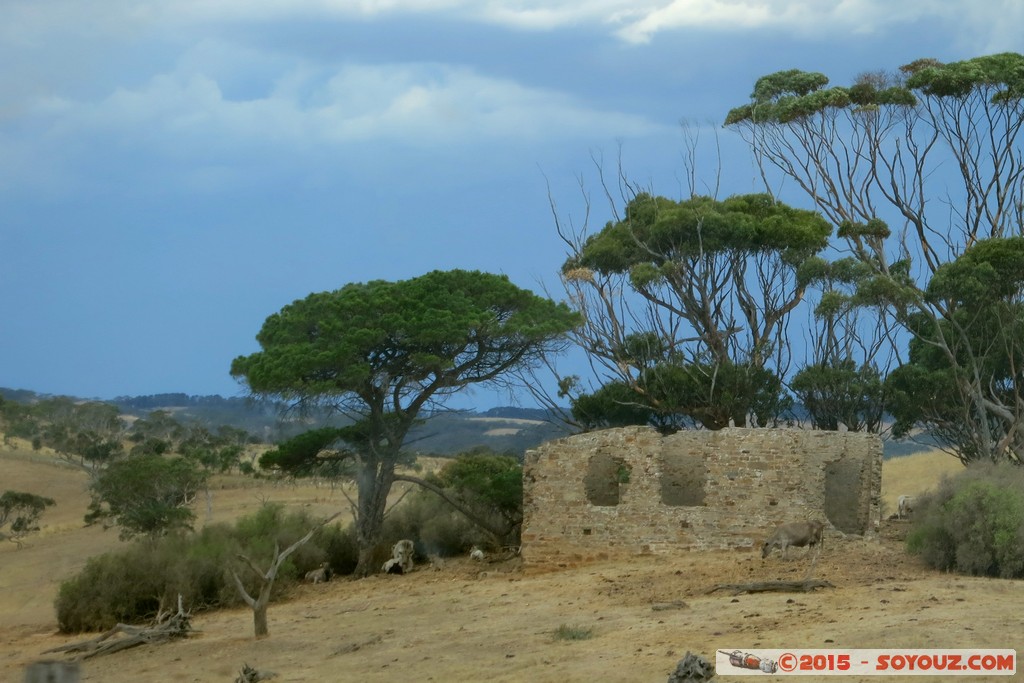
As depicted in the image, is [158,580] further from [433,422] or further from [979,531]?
[433,422]

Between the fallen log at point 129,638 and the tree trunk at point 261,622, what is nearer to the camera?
the tree trunk at point 261,622

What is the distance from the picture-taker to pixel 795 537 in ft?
58.5

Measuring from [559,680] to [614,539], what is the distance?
795cm

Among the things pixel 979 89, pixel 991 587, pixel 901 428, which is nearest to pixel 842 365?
pixel 901 428

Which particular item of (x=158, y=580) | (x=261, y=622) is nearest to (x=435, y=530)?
(x=158, y=580)

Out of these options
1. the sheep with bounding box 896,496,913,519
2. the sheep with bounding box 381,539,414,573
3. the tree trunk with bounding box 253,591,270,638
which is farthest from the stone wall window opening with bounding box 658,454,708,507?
the tree trunk with bounding box 253,591,270,638

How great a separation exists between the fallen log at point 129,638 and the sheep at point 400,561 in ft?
18.2

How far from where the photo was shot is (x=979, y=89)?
31422mm

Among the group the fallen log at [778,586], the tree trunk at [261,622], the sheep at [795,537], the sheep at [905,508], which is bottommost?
the tree trunk at [261,622]

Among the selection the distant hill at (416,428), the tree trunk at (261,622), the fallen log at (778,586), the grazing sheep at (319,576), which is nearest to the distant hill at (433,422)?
the distant hill at (416,428)

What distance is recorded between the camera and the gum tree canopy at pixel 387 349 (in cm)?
2341

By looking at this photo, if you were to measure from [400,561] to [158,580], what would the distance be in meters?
4.44

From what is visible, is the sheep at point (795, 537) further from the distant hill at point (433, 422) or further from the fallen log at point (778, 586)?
the distant hill at point (433, 422)

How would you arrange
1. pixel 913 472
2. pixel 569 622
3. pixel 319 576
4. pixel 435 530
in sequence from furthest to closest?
pixel 913 472 < pixel 435 530 < pixel 319 576 < pixel 569 622
